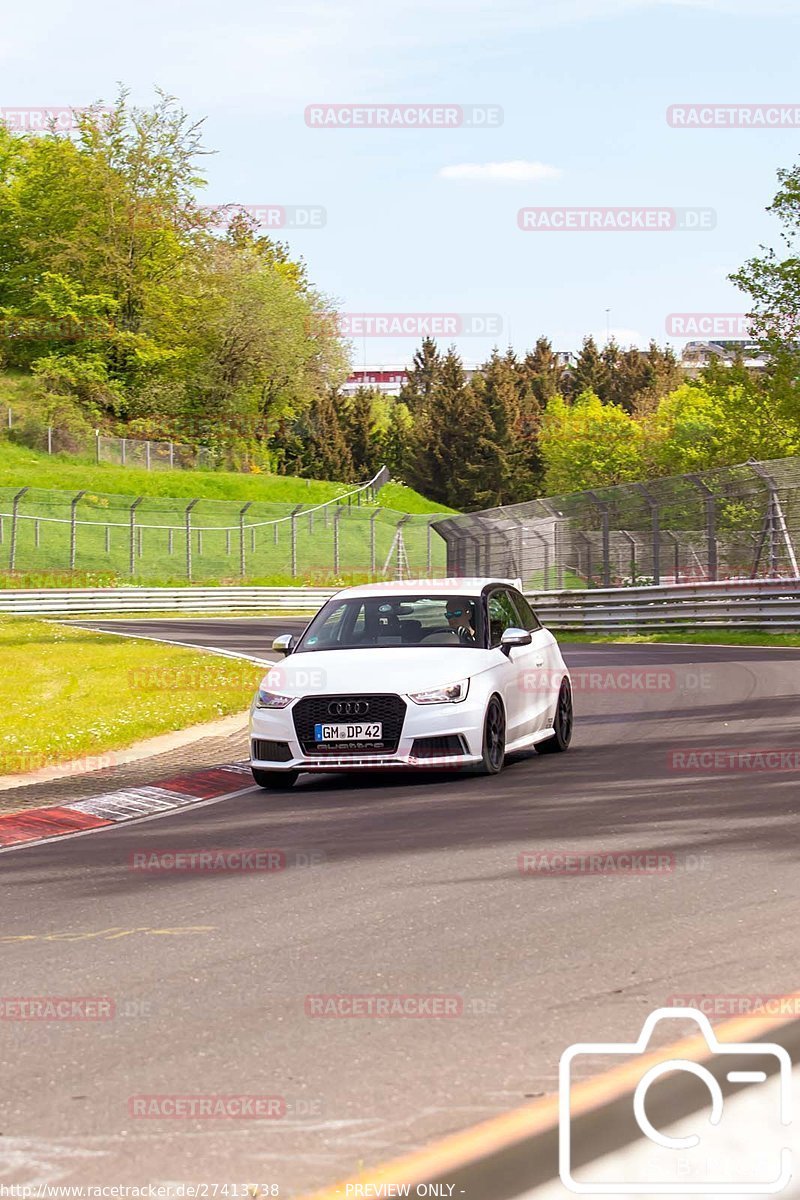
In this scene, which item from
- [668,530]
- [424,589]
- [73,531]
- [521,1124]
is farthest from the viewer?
[73,531]

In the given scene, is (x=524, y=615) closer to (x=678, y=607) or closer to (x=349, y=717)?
(x=349, y=717)

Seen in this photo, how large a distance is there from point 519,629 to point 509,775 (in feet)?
4.30

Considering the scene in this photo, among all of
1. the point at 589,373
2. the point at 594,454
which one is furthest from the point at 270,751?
the point at 589,373

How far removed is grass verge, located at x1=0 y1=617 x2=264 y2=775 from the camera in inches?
607

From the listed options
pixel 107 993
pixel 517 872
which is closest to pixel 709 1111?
pixel 107 993

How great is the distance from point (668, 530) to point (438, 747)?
2335 centimetres

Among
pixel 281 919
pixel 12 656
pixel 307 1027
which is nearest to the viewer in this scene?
pixel 307 1027

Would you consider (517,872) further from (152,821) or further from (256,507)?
(256,507)

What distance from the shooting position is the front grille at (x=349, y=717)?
1222 cm

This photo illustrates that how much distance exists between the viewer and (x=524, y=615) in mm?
14758

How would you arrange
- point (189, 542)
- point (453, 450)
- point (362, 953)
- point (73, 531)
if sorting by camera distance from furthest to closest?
point (453, 450)
point (189, 542)
point (73, 531)
point (362, 953)

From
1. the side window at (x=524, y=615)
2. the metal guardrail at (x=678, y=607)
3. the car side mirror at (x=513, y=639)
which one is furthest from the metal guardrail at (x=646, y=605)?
the car side mirror at (x=513, y=639)

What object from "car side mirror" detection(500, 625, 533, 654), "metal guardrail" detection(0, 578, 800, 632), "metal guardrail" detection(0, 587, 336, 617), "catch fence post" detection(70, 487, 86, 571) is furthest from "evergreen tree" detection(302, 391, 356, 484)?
"car side mirror" detection(500, 625, 533, 654)

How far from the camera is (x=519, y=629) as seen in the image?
1349 cm
